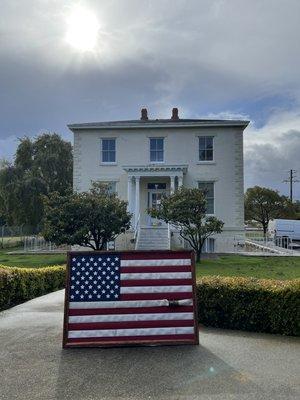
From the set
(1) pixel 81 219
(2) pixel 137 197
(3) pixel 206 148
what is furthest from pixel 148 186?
(1) pixel 81 219

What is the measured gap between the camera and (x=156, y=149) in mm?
34156

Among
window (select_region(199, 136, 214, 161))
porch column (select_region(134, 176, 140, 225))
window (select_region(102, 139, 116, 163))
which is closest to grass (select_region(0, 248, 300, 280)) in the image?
porch column (select_region(134, 176, 140, 225))

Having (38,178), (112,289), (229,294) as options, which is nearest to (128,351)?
(112,289)

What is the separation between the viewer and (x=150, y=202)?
111 ft

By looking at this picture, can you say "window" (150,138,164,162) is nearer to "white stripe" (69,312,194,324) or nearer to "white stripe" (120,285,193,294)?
"white stripe" (120,285,193,294)

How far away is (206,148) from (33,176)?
747 inches

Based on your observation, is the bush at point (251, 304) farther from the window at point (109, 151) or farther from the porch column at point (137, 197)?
the window at point (109, 151)

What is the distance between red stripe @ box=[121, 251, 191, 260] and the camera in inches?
261

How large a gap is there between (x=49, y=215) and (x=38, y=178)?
21.4 m

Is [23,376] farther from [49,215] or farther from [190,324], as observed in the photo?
[49,215]

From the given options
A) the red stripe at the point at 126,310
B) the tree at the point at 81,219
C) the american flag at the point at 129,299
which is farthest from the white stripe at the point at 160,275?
the tree at the point at 81,219

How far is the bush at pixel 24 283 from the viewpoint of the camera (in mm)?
10125

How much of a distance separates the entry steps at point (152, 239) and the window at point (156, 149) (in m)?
5.95

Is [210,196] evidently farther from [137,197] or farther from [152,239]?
[152,239]
